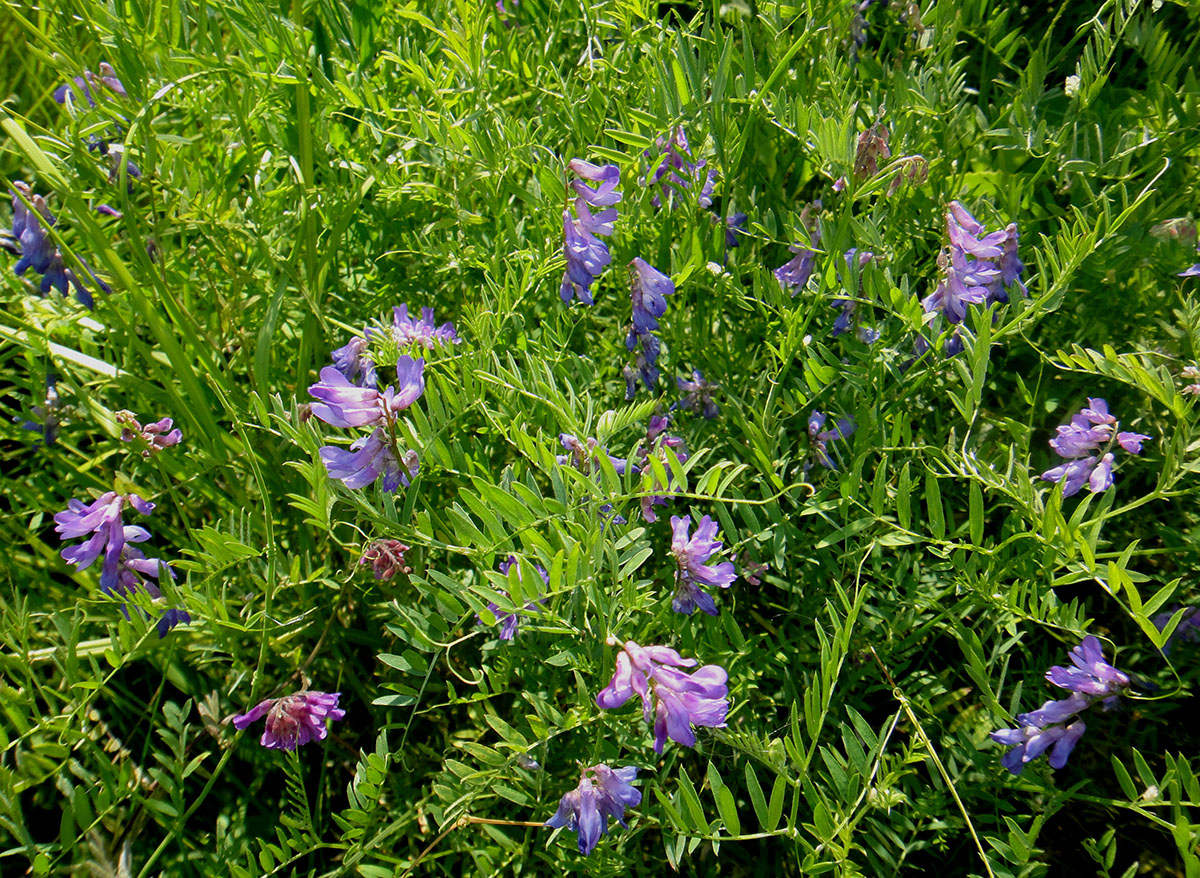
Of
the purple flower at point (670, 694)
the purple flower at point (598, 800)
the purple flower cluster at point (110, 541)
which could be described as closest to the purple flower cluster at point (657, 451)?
the purple flower at point (670, 694)

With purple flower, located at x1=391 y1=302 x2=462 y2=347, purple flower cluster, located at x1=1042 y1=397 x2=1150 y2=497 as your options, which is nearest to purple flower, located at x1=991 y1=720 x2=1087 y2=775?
purple flower cluster, located at x1=1042 y1=397 x2=1150 y2=497

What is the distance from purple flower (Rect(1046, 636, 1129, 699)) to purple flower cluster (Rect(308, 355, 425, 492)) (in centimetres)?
102

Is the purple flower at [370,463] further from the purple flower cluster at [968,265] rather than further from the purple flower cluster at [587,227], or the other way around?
the purple flower cluster at [968,265]

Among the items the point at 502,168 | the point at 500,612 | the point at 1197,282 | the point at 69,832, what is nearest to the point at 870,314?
the point at 1197,282

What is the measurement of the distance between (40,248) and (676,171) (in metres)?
1.12

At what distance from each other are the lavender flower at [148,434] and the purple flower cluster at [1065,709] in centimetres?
145

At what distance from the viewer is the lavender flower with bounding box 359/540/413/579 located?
1.34 m

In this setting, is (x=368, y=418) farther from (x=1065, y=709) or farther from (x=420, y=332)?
(x=1065, y=709)

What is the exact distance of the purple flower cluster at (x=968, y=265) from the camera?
1385 mm

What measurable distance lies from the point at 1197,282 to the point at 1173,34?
3.41 feet

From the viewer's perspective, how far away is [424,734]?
5.51ft

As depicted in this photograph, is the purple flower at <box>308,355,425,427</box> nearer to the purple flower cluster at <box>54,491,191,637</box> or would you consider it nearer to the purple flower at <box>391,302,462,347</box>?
the purple flower at <box>391,302,462,347</box>

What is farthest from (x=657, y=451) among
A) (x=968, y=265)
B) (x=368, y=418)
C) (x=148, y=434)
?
(x=148, y=434)

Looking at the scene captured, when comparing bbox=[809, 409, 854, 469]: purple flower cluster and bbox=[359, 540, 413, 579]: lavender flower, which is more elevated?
bbox=[809, 409, 854, 469]: purple flower cluster
